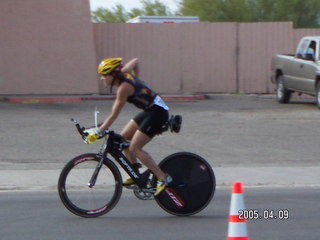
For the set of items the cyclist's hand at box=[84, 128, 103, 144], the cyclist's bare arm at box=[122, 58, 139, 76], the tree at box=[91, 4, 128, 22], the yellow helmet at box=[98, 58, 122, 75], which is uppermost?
the yellow helmet at box=[98, 58, 122, 75]

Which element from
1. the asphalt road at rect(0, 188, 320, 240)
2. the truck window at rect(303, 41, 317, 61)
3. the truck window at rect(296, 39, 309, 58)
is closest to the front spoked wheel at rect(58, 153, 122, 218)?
the asphalt road at rect(0, 188, 320, 240)

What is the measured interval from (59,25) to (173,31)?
353cm

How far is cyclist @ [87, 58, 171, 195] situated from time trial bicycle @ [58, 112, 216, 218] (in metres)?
0.09

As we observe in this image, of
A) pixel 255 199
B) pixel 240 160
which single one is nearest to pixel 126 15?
pixel 240 160

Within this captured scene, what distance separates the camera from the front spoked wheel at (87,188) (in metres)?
8.89

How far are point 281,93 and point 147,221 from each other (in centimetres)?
1349

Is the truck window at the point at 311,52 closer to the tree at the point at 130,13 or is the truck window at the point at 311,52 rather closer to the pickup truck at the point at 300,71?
the pickup truck at the point at 300,71

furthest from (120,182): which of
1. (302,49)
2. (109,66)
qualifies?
(302,49)

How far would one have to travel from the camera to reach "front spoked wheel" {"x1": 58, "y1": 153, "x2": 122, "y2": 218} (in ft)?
29.2

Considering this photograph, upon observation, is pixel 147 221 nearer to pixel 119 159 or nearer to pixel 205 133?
pixel 119 159

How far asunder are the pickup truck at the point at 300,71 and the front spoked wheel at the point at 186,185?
11.1m

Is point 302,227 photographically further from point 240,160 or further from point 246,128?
point 246,128

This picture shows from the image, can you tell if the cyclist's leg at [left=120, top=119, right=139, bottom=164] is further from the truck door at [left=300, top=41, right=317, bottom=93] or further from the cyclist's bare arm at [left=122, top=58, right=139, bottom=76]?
the truck door at [left=300, top=41, right=317, bottom=93]

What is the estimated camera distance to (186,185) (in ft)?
30.1
